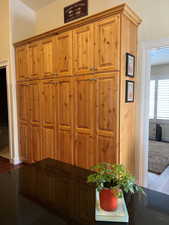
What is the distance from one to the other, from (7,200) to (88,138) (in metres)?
1.73

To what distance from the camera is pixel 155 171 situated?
135 inches

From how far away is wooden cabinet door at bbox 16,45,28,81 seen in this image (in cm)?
357

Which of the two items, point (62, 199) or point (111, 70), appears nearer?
point (62, 199)

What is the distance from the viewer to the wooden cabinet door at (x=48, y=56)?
10.1ft

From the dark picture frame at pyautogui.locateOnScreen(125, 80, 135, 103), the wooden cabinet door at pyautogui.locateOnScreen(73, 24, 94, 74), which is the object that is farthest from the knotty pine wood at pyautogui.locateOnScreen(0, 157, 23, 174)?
the dark picture frame at pyautogui.locateOnScreen(125, 80, 135, 103)

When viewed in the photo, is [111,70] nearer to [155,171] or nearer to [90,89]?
[90,89]

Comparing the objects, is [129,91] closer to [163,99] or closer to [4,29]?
[4,29]

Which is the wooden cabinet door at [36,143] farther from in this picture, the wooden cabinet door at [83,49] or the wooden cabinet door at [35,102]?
the wooden cabinet door at [83,49]

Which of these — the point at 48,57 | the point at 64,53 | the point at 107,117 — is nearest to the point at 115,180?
the point at 107,117

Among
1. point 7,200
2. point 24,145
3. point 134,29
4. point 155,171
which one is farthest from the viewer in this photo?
point 24,145

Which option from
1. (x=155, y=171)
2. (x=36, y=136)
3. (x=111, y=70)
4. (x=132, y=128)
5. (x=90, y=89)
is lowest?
(x=155, y=171)

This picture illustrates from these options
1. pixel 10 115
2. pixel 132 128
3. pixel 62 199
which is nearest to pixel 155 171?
pixel 132 128

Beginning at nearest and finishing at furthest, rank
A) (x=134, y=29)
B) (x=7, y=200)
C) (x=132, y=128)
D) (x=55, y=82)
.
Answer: (x=7, y=200) → (x=134, y=29) → (x=132, y=128) → (x=55, y=82)

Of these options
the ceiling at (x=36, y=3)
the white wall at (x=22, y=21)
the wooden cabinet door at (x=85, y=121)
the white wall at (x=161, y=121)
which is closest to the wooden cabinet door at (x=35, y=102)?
the wooden cabinet door at (x=85, y=121)
